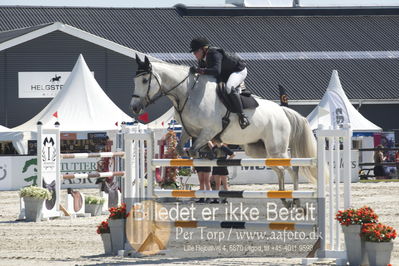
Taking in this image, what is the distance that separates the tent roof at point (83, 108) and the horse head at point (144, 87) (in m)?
16.2

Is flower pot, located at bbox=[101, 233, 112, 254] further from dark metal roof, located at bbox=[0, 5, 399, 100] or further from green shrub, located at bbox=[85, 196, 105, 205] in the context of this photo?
dark metal roof, located at bbox=[0, 5, 399, 100]

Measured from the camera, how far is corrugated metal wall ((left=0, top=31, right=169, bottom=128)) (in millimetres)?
36875

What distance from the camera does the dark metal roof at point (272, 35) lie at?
41719mm

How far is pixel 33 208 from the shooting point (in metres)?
15.3

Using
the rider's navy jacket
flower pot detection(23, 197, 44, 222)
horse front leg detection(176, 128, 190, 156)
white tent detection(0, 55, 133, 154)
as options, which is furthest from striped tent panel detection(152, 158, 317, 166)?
white tent detection(0, 55, 133, 154)

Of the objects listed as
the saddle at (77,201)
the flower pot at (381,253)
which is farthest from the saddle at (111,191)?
the flower pot at (381,253)

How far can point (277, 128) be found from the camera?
12164 millimetres

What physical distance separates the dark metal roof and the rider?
94.9 feet

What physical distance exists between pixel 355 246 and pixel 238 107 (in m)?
2.44

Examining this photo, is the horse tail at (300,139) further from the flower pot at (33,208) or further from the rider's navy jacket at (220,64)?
the flower pot at (33,208)

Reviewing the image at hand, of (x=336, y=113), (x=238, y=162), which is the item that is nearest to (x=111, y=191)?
(x=238, y=162)

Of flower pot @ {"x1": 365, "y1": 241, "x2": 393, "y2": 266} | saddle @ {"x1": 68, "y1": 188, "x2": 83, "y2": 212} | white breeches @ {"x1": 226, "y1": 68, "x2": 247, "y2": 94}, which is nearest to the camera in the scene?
flower pot @ {"x1": 365, "y1": 241, "x2": 393, "y2": 266}

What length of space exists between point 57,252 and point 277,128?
298 cm

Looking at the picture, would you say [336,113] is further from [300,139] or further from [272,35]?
[300,139]
